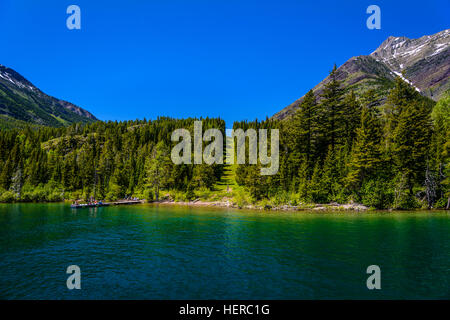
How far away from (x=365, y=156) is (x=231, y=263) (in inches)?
1897

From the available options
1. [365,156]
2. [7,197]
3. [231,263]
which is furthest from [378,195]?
[7,197]

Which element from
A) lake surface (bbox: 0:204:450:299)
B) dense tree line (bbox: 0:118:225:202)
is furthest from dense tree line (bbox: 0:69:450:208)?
lake surface (bbox: 0:204:450:299)

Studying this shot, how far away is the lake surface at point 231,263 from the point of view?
13.9m

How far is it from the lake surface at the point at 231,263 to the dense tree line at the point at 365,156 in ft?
75.2

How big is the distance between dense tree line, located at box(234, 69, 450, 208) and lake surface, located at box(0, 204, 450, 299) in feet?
75.2

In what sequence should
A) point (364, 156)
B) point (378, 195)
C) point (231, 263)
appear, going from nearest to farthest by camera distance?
point (231, 263)
point (378, 195)
point (364, 156)

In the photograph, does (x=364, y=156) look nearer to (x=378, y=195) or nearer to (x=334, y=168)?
(x=334, y=168)

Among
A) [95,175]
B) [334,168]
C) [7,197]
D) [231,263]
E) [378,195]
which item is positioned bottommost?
[7,197]

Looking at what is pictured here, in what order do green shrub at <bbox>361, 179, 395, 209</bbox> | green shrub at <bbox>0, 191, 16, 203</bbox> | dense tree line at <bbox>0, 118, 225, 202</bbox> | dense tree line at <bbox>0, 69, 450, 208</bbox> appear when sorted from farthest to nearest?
1. dense tree line at <bbox>0, 118, 225, 202</bbox>
2. green shrub at <bbox>0, 191, 16, 203</bbox>
3. dense tree line at <bbox>0, 69, 450, 208</bbox>
4. green shrub at <bbox>361, 179, 395, 209</bbox>

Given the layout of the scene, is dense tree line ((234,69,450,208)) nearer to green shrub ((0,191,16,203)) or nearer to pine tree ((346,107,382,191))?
pine tree ((346,107,382,191))

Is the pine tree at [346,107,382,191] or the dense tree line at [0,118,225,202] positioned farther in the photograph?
the dense tree line at [0,118,225,202]

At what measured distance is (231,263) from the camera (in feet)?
60.8

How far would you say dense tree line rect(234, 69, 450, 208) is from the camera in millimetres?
50500
